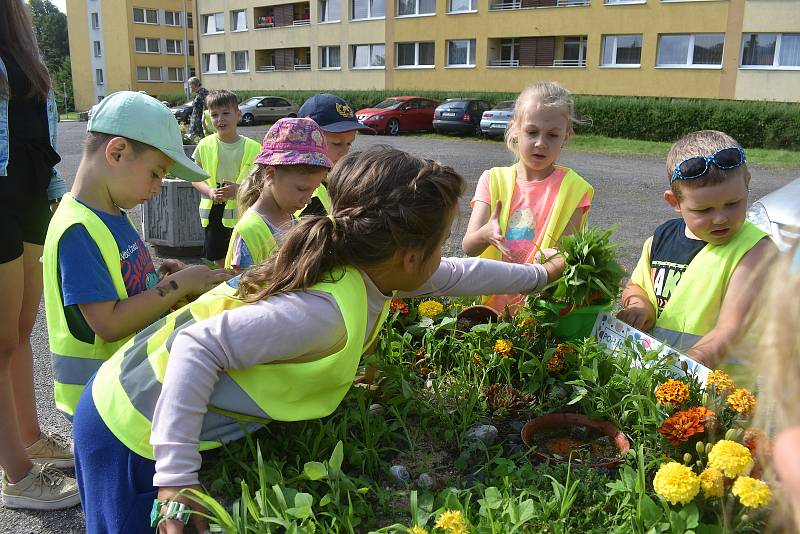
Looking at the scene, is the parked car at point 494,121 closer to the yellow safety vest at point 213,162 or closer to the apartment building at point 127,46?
the yellow safety vest at point 213,162

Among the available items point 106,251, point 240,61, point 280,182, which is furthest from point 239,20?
point 106,251

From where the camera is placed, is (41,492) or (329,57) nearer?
(41,492)

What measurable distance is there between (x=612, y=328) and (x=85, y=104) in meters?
65.9

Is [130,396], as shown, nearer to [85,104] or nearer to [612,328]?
[612,328]

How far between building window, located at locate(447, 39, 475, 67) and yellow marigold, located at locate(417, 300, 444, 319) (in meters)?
32.4

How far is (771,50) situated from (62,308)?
29.0m

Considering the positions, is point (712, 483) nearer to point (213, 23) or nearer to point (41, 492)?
point (41, 492)

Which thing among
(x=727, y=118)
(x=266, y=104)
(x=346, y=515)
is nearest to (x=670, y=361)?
(x=346, y=515)

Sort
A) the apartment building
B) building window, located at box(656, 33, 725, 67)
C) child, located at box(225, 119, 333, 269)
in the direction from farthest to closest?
the apartment building → building window, located at box(656, 33, 725, 67) → child, located at box(225, 119, 333, 269)

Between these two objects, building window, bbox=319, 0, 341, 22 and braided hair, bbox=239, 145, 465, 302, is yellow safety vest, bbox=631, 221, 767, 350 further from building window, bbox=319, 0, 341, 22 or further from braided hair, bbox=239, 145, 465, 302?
building window, bbox=319, 0, 341, 22

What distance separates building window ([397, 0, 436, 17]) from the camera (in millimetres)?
35094

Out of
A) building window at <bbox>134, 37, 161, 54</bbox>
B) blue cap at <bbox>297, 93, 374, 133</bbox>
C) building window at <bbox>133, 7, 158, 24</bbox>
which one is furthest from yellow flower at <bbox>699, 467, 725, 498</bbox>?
building window at <bbox>133, 7, 158, 24</bbox>

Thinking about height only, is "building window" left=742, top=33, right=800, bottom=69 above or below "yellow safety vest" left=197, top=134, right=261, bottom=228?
above

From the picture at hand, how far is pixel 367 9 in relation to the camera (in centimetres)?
3778
